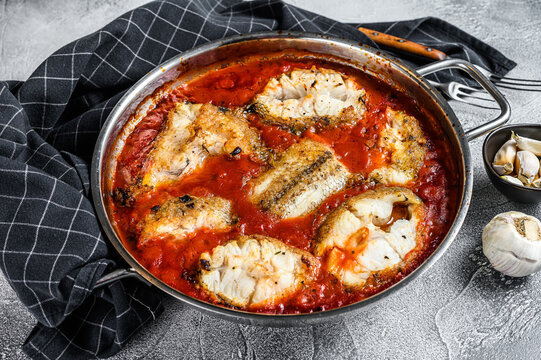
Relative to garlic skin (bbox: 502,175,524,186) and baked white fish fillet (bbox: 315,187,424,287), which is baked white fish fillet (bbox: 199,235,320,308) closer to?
baked white fish fillet (bbox: 315,187,424,287)

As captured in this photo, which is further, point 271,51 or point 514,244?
point 271,51

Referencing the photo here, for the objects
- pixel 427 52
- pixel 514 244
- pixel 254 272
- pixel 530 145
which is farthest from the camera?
pixel 427 52

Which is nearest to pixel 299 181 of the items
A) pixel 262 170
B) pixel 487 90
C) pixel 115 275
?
pixel 262 170

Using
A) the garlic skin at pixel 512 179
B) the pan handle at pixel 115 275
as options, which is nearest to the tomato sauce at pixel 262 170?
the pan handle at pixel 115 275

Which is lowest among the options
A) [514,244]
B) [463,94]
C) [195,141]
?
[514,244]

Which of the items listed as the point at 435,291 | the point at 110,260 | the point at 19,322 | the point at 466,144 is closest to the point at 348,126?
the point at 466,144

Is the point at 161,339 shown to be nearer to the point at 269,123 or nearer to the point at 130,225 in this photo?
the point at 130,225

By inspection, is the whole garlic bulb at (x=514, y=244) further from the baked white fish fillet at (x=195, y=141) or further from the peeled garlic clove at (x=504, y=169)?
the baked white fish fillet at (x=195, y=141)

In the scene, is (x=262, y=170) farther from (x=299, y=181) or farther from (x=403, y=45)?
(x=403, y=45)
